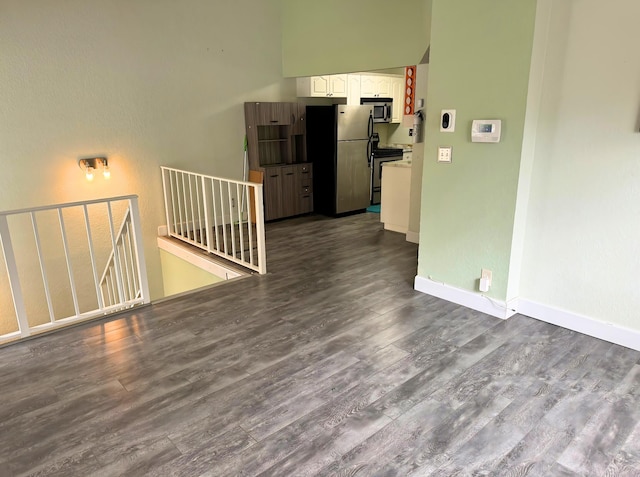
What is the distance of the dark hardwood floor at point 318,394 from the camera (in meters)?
2.07

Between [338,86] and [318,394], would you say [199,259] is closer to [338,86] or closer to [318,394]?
[318,394]

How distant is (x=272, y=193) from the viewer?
6.54 metres

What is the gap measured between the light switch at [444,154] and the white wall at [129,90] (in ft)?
11.3

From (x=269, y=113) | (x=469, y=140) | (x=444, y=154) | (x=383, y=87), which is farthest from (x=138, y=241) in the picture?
(x=383, y=87)

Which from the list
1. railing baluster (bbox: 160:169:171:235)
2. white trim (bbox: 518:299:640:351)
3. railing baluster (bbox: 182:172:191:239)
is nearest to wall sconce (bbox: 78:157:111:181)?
railing baluster (bbox: 160:169:171:235)

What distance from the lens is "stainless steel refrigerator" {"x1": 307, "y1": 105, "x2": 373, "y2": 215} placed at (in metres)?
6.55

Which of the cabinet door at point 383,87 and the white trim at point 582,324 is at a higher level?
the cabinet door at point 383,87

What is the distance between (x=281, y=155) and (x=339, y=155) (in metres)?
0.94

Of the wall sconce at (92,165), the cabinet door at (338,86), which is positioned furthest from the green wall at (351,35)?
the wall sconce at (92,165)

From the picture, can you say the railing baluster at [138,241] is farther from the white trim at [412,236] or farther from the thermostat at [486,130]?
the white trim at [412,236]

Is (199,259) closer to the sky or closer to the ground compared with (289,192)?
closer to the ground

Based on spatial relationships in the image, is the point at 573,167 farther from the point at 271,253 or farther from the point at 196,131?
the point at 196,131

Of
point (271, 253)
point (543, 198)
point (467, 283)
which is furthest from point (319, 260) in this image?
point (543, 198)

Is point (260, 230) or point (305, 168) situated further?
point (305, 168)
